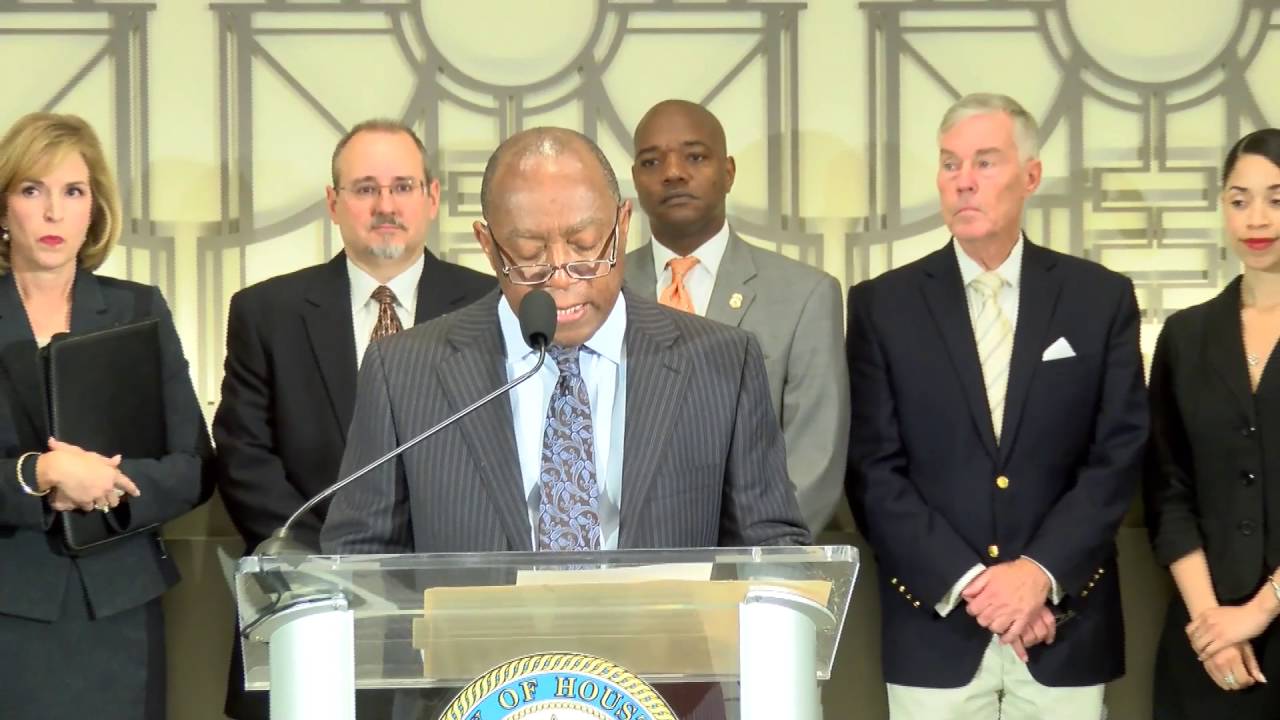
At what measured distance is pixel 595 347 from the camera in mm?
2512

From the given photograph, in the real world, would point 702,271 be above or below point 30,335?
above

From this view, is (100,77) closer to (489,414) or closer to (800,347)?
(800,347)

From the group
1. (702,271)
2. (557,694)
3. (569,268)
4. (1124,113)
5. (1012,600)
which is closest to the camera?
(557,694)

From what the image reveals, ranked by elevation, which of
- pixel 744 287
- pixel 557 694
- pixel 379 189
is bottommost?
pixel 557 694

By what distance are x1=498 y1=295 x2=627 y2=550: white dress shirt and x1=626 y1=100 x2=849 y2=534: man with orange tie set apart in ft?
3.51

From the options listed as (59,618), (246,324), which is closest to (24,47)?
(246,324)

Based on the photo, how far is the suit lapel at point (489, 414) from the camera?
2.39 meters

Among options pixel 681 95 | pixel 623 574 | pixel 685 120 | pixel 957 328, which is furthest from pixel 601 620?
pixel 681 95

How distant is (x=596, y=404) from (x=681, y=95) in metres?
2.88

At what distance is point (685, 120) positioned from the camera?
4012 mm

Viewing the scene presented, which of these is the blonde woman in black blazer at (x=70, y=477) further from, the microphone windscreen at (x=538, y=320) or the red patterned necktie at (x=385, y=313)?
the microphone windscreen at (x=538, y=320)

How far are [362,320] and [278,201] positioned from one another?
1.49 meters

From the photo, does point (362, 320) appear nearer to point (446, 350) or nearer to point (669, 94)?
point (446, 350)

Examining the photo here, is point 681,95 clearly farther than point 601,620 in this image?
Yes
